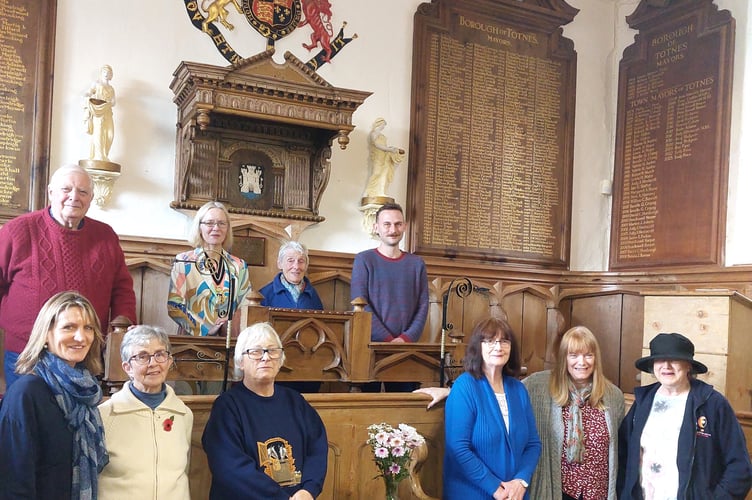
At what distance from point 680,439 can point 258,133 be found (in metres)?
3.48

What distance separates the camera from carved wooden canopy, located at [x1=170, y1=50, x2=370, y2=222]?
4.90 m

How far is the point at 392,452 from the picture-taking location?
10.1 feet

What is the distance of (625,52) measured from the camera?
6.69 metres

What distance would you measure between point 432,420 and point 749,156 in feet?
11.5

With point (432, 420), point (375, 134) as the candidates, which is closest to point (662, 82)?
point (375, 134)

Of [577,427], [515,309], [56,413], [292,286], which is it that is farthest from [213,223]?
[515,309]

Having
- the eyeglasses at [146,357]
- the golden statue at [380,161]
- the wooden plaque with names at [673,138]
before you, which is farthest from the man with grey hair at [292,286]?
the wooden plaque with names at [673,138]

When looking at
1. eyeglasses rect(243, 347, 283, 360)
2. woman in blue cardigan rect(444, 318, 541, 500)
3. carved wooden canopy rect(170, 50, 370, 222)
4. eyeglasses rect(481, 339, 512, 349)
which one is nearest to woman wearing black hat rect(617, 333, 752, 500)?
woman in blue cardigan rect(444, 318, 541, 500)

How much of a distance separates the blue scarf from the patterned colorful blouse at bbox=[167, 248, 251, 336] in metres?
1.38

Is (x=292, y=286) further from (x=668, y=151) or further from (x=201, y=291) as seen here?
(x=668, y=151)

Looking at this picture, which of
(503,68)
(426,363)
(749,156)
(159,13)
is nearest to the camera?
(426,363)

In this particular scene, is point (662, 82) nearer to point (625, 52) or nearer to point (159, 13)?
point (625, 52)

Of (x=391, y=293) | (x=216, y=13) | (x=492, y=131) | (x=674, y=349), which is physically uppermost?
(x=216, y=13)

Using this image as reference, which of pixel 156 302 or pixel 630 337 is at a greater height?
pixel 156 302
